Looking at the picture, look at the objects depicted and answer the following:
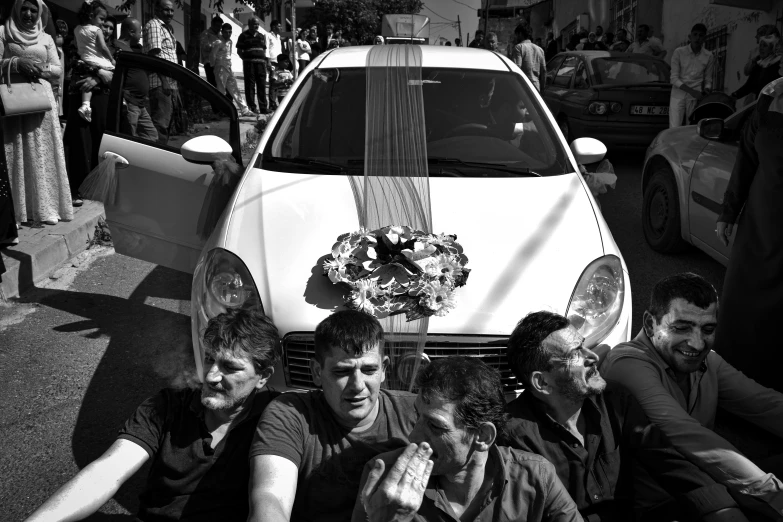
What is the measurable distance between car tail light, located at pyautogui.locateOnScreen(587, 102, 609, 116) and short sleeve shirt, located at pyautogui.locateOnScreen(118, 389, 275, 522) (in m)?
8.66

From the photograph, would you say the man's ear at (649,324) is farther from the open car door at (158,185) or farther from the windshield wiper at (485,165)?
the open car door at (158,185)

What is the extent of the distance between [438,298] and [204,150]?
178 cm

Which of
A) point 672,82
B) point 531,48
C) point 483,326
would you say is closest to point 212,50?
point 531,48

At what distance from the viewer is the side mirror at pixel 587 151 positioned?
177 inches

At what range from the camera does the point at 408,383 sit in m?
3.12

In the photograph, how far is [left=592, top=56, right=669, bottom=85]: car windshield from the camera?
1114cm

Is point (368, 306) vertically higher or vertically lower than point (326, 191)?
lower

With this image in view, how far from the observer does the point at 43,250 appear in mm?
6262

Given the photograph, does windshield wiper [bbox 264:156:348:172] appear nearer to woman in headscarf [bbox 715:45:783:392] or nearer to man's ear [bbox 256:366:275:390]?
man's ear [bbox 256:366:275:390]

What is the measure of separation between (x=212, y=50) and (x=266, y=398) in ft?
46.0

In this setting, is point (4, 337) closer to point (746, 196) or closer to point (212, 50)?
point (746, 196)

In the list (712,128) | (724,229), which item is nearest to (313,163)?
(724,229)

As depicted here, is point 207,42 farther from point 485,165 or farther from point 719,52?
point 485,165

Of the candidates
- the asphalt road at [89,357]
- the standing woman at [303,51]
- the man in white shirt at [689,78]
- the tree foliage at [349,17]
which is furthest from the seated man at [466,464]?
the tree foliage at [349,17]
